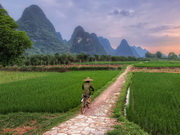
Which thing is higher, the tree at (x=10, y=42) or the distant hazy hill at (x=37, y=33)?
the distant hazy hill at (x=37, y=33)

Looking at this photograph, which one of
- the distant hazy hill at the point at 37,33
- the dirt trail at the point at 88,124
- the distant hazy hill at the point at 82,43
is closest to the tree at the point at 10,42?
the dirt trail at the point at 88,124

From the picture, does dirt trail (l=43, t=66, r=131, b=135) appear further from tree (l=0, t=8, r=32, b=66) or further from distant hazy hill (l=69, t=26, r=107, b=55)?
distant hazy hill (l=69, t=26, r=107, b=55)

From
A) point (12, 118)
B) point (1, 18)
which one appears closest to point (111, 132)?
point (12, 118)

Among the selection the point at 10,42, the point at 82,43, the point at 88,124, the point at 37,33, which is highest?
the point at 37,33

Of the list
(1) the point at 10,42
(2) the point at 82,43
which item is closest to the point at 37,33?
(2) the point at 82,43

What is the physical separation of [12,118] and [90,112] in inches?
129

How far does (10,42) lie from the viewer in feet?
21.8

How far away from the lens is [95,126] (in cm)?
452

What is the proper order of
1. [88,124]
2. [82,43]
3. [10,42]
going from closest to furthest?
[88,124] → [10,42] → [82,43]

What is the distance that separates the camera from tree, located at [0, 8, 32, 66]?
6.50 metres

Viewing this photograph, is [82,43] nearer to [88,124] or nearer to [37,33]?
[37,33]

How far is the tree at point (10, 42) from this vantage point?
650cm

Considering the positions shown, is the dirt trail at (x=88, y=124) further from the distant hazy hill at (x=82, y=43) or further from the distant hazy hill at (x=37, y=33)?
the distant hazy hill at (x=82, y=43)

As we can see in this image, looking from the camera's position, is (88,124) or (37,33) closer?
(88,124)
